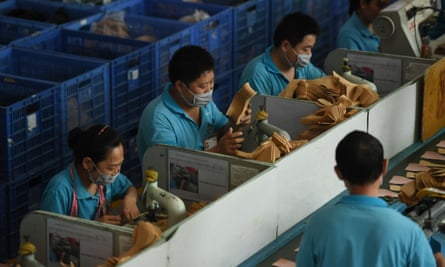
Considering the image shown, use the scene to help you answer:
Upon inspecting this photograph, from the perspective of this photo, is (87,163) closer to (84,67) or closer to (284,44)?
(284,44)

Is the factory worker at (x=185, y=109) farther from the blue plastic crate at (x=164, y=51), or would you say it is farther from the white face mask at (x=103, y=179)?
the blue plastic crate at (x=164, y=51)

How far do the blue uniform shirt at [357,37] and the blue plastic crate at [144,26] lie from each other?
52.0 inches

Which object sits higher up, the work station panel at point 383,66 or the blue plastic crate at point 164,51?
the work station panel at point 383,66

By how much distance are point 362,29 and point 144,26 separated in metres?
1.90

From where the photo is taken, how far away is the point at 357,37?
7.45 metres

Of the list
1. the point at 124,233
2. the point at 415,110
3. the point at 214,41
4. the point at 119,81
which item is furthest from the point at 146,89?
the point at 124,233

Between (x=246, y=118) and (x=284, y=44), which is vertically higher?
→ (x=284, y=44)

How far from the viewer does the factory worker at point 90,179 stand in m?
5.10

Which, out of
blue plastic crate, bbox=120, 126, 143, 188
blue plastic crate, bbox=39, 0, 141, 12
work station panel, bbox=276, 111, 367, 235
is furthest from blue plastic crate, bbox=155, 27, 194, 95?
work station panel, bbox=276, 111, 367, 235

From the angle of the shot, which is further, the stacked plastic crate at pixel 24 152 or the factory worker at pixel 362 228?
the stacked plastic crate at pixel 24 152

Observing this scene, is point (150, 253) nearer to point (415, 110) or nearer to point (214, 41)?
point (415, 110)

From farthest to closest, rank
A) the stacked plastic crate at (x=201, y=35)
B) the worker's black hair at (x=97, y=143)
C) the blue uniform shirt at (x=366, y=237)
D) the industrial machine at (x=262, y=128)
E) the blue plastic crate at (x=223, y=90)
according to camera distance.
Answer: the blue plastic crate at (x=223, y=90)
the stacked plastic crate at (x=201, y=35)
the industrial machine at (x=262, y=128)
the worker's black hair at (x=97, y=143)
the blue uniform shirt at (x=366, y=237)

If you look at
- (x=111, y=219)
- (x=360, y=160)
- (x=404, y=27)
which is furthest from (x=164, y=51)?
(x=360, y=160)

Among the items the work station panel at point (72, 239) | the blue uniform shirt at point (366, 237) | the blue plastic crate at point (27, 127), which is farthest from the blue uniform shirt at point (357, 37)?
the blue uniform shirt at point (366, 237)
